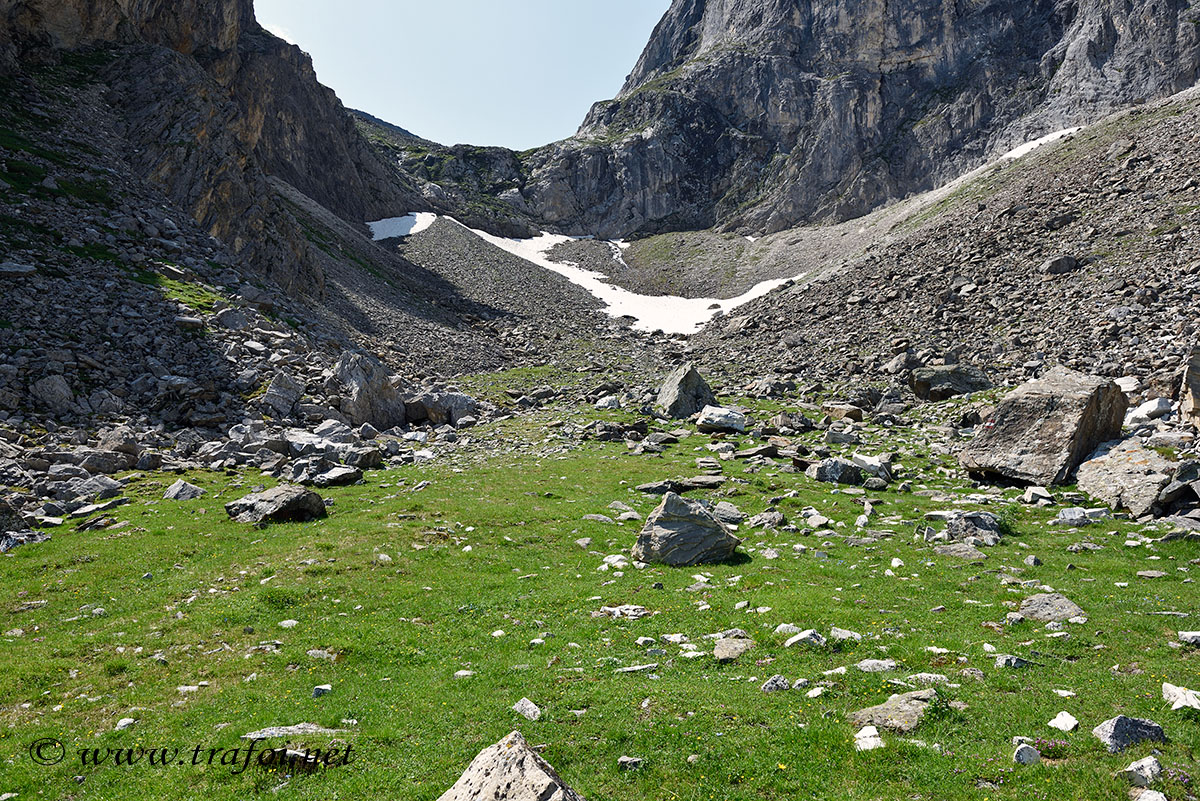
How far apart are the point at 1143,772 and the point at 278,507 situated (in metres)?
23.4

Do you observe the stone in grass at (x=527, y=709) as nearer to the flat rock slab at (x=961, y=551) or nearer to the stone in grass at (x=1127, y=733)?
the stone in grass at (x=1127, y=733)

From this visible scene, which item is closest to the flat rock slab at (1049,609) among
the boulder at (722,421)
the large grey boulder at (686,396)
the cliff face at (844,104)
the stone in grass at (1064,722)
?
the stone in grass at (1064,722)

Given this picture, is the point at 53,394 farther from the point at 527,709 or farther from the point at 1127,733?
the point at 1127,733

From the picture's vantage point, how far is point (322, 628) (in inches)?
579

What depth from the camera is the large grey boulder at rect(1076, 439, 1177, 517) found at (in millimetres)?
19781

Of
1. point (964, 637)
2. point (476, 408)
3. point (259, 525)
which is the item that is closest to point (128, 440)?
point (259, 525)

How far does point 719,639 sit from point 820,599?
336 centimetres

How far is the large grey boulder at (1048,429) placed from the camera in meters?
23.8

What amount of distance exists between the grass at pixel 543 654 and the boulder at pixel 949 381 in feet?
53.4

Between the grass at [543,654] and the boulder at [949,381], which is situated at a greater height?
the grass at [543,654]

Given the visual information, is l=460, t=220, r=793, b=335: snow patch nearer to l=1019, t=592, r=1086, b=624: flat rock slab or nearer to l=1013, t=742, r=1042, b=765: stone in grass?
l=1019, t=592, r=1086, b=624: flat rock slab

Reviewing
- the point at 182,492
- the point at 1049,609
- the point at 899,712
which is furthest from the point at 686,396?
the point at 899,712

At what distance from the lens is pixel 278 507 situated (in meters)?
22.3

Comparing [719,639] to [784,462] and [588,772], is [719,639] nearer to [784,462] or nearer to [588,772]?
[588,772]
